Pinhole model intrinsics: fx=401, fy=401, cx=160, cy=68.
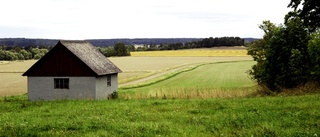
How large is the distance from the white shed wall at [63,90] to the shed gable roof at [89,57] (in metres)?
1.14

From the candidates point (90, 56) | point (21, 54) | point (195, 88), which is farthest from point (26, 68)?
point (90, 56)

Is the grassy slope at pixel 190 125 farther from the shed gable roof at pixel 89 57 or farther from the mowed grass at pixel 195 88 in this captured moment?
the shed gable roof at pixel 89 57

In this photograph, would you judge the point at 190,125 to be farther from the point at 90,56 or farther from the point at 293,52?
the point at 90,56

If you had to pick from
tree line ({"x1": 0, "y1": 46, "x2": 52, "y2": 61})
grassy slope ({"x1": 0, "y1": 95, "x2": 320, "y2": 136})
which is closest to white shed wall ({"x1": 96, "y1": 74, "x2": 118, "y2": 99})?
grassy slope ({"x1": 0, "y1": 95, "x2": 320, "y2": 136})

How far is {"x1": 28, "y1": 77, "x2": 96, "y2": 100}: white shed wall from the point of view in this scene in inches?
1330

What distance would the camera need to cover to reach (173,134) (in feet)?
39.4

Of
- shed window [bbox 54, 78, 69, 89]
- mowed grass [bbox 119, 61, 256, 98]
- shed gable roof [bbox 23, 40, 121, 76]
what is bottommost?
mowed grass [bbox 119, 61, 256, 98]

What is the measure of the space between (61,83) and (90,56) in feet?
12.8

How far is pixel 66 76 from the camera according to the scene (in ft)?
112

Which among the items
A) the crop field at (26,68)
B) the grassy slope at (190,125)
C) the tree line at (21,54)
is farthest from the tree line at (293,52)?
the tree line at (21,54)

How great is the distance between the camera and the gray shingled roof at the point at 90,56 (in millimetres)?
34594

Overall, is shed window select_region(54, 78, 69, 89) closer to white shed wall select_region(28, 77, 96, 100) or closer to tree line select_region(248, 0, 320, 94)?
white shed wall select_region(28, 77, 96, 100)

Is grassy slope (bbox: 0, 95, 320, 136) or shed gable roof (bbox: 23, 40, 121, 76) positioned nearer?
grassy slope (bbox: 0, 95, 320, 136)

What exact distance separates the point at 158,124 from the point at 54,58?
23030 mm
